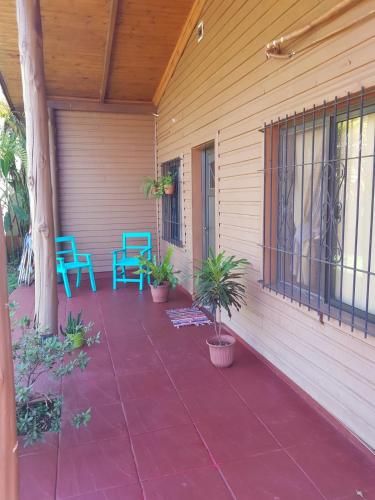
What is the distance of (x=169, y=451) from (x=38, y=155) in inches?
90.4

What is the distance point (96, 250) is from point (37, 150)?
3479 millimetres

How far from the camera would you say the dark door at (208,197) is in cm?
426

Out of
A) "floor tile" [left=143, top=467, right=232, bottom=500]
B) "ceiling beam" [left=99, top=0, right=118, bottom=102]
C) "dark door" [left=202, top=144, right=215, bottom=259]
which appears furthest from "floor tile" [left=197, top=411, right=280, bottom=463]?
"ceiling beam" [left=99, top=0, right=118, bottom=102]

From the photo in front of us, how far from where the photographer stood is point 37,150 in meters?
3.00

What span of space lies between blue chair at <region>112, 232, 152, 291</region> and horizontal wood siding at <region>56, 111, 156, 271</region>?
8.7 inches

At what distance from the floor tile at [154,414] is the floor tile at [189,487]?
397 millimetres

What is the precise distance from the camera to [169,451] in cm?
196

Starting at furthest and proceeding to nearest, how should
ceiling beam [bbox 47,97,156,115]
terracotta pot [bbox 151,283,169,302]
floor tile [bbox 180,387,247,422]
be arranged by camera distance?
ceiling beam [bbox 47,97,156,115], terracotta pot [bbox 151,283,169,302], floor tile [bbox 180,387,247,422]

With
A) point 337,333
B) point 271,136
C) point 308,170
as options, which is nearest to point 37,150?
point 271,136

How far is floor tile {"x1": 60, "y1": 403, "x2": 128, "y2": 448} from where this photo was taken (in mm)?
2074

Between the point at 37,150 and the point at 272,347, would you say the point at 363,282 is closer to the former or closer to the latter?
the point at 272,347

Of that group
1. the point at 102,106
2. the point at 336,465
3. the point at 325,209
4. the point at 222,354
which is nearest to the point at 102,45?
the point at 102,106

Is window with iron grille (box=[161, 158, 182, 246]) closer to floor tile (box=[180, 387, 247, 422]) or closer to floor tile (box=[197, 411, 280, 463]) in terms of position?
floor tile (box=[180, 387, 247, 422])

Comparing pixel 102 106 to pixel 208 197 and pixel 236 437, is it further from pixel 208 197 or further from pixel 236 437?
pixel 236 437
